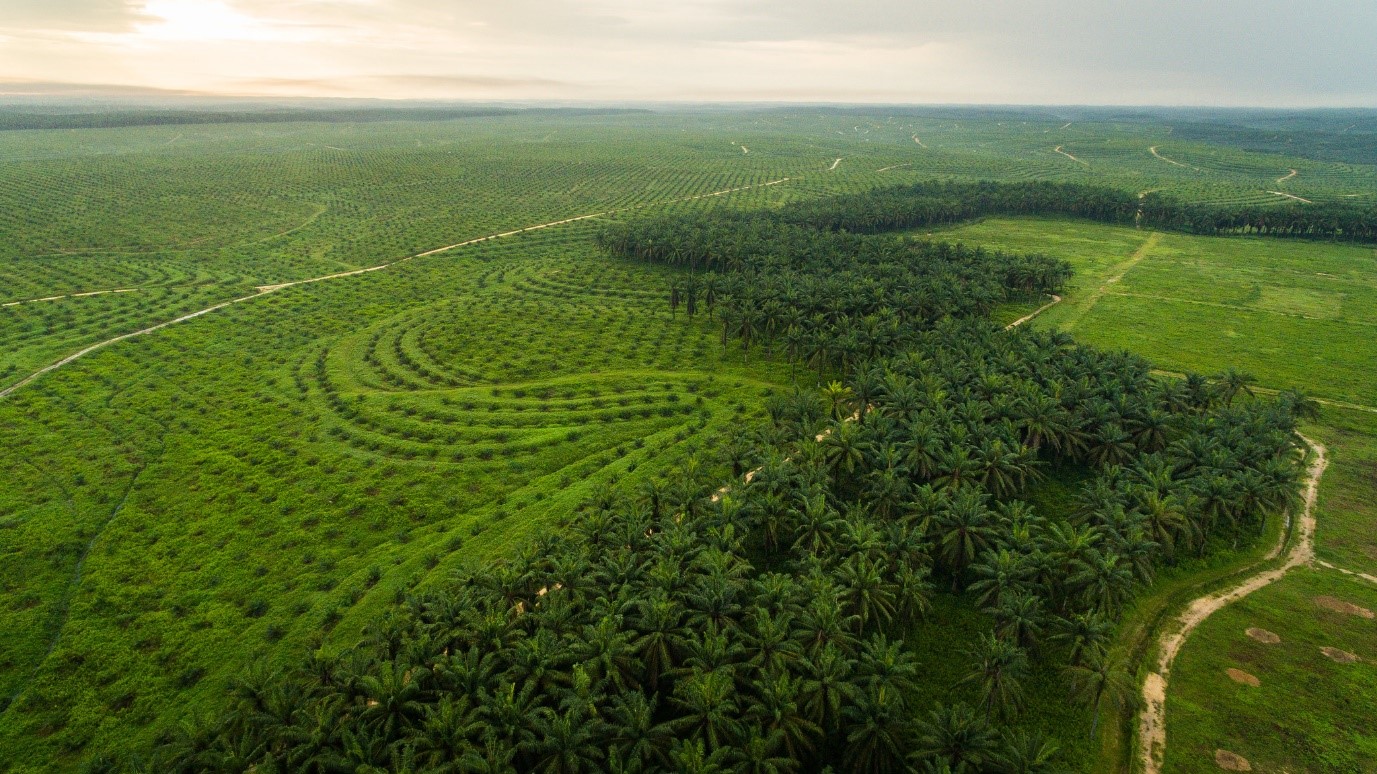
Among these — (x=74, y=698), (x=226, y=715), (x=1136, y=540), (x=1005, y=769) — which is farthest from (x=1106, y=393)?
(x=74, y=698)

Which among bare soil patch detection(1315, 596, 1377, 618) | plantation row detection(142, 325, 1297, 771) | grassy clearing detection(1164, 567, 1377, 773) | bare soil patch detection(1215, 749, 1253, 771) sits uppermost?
plantation row detection(142, 325, 1297, 771)

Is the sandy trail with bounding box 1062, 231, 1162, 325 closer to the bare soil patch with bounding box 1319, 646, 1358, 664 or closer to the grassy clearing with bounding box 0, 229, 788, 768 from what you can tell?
the grassy clearing with bounding box 0, 229, 788, 768

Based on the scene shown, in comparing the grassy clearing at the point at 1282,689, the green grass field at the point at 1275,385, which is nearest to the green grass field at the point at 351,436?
the grassy clearing at the point at 1282,689

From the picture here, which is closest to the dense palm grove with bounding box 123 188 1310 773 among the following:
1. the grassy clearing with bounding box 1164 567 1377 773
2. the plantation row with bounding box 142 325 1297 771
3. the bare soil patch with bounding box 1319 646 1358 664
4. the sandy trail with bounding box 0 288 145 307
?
the plantation row with bounding box 142 325 1297 771

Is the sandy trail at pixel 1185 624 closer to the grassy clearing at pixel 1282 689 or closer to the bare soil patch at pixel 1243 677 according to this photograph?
the grassy clearing at pixel 1282 689

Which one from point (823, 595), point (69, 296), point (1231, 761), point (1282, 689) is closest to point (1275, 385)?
point (1282, 689)

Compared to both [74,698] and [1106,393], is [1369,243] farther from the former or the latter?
[74,698]
